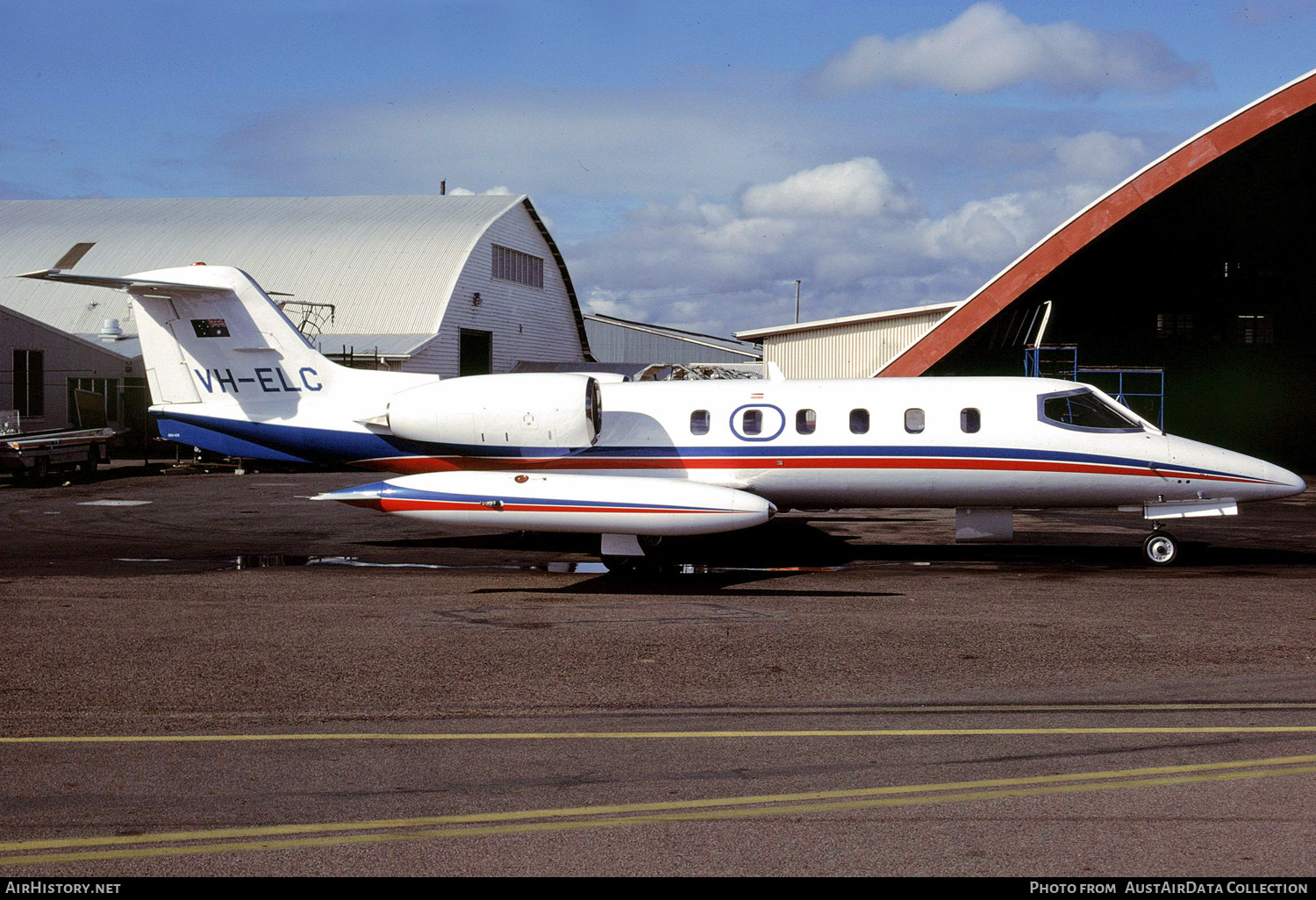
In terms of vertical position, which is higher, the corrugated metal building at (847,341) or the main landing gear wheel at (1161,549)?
the corrugated metal building at (847,341)

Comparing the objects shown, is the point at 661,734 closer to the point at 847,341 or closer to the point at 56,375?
the point at 847,341

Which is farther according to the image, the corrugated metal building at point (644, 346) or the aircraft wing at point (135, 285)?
the corrugated metal building at point (644, 346)

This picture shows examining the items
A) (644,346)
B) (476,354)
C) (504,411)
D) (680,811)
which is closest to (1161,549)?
(504,411)

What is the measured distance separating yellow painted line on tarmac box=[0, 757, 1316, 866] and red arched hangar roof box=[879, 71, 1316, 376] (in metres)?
22.3

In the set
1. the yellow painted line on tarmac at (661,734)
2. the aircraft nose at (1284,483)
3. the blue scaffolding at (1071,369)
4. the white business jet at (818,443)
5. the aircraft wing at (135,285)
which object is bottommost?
the yellow painted line on tarmac at (661,734)

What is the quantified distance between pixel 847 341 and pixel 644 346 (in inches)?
1546

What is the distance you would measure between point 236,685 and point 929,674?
5.55m

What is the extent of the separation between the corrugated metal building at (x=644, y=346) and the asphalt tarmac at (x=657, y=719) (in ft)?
201

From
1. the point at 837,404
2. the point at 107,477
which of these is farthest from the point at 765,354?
the point at 837,404

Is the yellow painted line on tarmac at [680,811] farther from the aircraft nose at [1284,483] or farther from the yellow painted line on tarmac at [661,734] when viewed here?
the aircraft nose at [1284,483]

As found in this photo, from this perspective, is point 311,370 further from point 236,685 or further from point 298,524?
point 236,685

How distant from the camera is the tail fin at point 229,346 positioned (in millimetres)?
17734

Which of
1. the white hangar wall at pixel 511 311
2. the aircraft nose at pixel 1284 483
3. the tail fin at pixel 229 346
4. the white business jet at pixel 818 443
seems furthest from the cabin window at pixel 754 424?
the white hangar wall at pixel 511 311

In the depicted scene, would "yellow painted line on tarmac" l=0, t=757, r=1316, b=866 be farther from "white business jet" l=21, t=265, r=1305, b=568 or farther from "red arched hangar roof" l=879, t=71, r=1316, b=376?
"red arched hangar roof" l=879, t=71, r=1316, b=376
